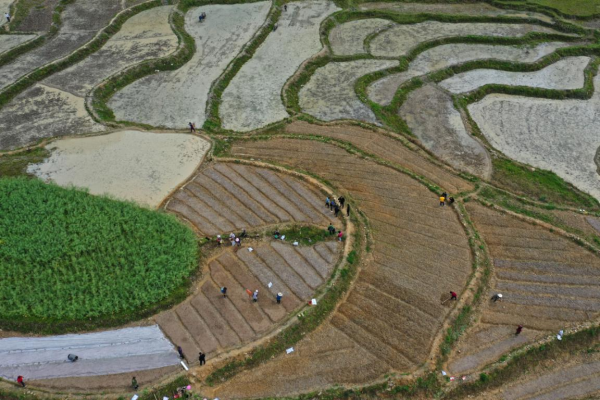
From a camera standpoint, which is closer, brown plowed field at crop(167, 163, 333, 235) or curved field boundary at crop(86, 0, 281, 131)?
brown plowed field at crop(167, 163, 333, 235)

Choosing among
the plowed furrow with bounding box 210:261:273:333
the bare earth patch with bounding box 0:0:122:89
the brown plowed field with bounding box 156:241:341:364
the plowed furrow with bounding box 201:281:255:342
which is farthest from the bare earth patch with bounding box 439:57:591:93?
the bare earth patch with bounding box 0:0:122:89

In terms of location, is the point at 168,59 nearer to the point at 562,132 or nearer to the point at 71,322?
the point at 71,322

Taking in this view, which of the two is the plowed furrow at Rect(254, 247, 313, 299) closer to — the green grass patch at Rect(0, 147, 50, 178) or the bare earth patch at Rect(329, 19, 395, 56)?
the green grass patch at Rect(0, 147, 50, 178)

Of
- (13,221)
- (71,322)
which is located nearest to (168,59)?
(13,221)

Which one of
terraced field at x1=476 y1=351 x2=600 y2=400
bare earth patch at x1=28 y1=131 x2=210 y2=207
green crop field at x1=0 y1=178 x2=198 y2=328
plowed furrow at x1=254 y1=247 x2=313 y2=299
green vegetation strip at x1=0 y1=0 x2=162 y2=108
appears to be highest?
green vegetation strip at x1=0 y1=0 x2=162 y2=108

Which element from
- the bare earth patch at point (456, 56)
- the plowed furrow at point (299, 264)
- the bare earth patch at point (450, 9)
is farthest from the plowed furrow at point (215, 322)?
the bare earth patch at point (450, 9)

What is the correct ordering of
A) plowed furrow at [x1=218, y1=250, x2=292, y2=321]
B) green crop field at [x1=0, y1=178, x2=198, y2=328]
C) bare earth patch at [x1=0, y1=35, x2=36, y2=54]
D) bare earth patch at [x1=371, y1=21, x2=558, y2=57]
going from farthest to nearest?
1. bare earth patch at [x1=371, y1=21, x2=558, y2=57]
2. bare earth patch at [x1=0, y1=35, x2=36, y2=54]
3. plowed furrow at [x1=218, y1=250, x2=292, y2=321]
4. green crop field at [x1=0, y1=178, x2=198, y2=328]

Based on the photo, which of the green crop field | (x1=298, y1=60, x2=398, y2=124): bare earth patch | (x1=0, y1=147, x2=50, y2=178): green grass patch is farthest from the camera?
(x1=298, y1=60, x2=398, y2=124): bare earth patch
